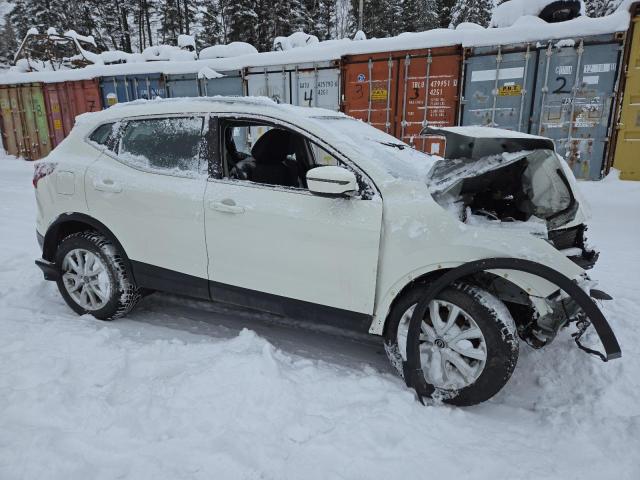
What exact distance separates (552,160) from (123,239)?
3.02 meters

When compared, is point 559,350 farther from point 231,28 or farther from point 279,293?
point 231,28

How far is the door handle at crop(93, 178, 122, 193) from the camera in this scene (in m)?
3.16

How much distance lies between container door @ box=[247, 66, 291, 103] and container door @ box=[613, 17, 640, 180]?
6738 mm

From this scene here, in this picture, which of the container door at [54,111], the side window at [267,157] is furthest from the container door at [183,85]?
the side window at [267,157]

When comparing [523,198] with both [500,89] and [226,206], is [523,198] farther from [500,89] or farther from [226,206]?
[500,89]

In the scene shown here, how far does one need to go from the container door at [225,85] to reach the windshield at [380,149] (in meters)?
8.10

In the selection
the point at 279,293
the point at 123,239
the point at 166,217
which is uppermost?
the point at 166,217

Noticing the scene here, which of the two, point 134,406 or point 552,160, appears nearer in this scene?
point 134,406

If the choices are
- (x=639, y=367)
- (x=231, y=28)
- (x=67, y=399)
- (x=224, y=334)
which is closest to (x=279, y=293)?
(x=224, y=334)

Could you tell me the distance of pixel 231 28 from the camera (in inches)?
1158

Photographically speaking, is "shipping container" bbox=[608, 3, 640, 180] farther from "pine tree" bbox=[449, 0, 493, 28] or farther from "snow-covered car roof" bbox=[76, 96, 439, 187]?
"pine tree" bbox=[449, 0, 493, 28]

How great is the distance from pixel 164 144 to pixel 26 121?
14.7 m

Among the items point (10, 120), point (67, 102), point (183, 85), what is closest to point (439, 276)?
point (183, 85)

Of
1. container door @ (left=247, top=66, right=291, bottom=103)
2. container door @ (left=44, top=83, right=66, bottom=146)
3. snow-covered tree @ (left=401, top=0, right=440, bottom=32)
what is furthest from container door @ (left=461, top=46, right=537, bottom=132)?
snow-covered tree @ (left=401, top=0, right=440, bottom=32)
